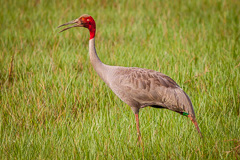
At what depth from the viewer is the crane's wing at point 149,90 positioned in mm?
4152

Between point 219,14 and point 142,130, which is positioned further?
point 219,14

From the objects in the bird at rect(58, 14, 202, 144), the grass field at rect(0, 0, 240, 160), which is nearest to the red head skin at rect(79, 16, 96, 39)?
the bird at rect(58, 14, 202, 144)

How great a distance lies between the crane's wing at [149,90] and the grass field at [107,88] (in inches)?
11.0

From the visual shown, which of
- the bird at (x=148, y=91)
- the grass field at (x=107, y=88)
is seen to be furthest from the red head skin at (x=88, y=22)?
the grass field at (x=107, y=88)

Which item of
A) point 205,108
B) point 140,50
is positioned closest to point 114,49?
point 140,50

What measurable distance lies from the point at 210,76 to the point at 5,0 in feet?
25.7

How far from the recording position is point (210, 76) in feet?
18.2

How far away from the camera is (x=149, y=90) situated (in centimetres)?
420

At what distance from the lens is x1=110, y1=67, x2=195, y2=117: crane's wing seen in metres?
4.15

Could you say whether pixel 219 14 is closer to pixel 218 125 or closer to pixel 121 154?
pixel 218 125

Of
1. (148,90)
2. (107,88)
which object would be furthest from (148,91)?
(107,88)

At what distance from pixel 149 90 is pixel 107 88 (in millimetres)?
1367

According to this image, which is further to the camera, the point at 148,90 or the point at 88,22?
the point at 88,22

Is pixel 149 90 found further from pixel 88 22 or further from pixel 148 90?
pixel 88 22
